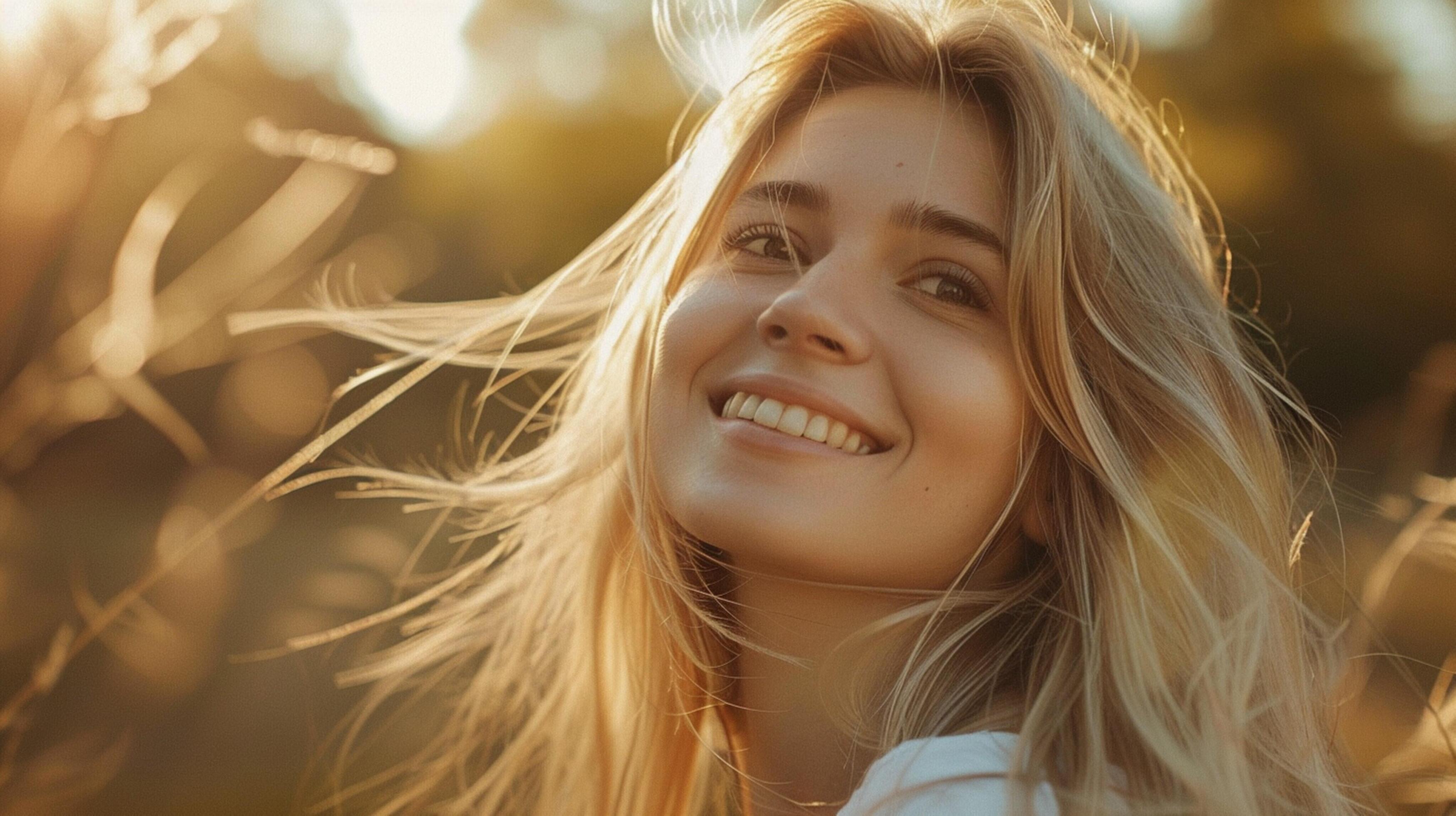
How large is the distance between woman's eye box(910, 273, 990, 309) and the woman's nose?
0.40 feet

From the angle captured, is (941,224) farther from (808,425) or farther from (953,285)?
(808,425)

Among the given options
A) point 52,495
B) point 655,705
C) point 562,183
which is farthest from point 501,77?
point 655,705

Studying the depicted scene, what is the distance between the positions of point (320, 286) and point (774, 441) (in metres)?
1.07

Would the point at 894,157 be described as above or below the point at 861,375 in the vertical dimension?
above

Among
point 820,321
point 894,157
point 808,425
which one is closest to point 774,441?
point 808,425

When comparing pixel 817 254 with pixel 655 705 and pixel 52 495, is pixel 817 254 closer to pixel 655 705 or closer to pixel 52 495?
pixel 655 705

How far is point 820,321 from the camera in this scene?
64.2 inches

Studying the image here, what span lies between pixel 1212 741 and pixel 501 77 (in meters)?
8.37

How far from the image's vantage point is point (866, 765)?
174cm

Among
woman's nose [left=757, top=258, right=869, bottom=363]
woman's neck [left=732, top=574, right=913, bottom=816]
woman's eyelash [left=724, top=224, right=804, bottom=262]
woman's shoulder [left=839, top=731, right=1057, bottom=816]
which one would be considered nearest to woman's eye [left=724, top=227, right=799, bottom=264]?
woman's eyelash [left=724, top=224, right=804, bottom=262]

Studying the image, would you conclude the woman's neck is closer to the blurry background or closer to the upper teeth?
the upper teeth

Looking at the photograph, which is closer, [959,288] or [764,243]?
[959,288]

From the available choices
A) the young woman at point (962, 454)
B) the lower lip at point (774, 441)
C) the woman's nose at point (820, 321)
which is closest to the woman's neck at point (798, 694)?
the young woman at point (962, 454)

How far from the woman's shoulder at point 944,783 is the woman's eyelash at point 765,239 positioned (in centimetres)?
74
